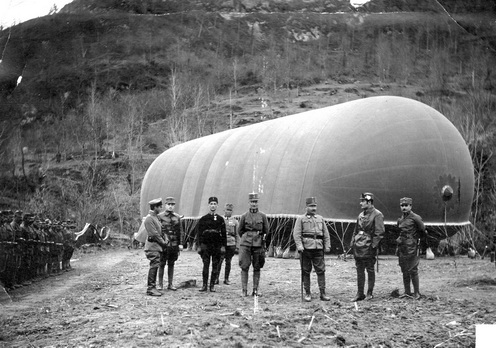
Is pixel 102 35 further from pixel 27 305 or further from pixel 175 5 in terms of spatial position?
pixel 27 305

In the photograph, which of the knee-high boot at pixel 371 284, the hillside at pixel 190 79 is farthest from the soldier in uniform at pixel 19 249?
the knee-high boot at pixel 371 284

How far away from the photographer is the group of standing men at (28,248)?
34.2ft

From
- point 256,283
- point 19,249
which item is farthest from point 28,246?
point 256,283

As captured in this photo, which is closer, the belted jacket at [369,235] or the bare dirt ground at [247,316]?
the bare dirt ground at [247,316]

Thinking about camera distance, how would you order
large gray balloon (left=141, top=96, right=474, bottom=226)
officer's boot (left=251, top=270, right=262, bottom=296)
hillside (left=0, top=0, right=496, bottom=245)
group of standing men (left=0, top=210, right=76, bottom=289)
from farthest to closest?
hillside (left=0, top=0, right=496, bottom=245) < large gray balloon (left=141, top=96, right=474, bottom=226) < group of standing men (left=0, top=210, right=76, bottom=289) < officer's boot (left=251, top=270, right=262, bottom=296)

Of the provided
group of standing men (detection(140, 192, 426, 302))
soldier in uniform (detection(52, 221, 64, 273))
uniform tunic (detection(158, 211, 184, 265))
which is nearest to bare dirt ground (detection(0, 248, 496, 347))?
group of standing men (detection(140, 192, 426, 302))

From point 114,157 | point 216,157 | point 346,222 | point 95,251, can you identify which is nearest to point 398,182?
point 346,222

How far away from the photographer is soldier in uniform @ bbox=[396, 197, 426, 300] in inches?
343

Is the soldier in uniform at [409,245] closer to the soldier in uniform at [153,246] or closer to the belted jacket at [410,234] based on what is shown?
the belted jacket at [410,234]

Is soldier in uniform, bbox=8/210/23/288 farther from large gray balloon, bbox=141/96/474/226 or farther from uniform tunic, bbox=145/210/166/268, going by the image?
large gray balloon, bbox=141/96/474/226

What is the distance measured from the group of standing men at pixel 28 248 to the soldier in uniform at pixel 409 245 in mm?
7368

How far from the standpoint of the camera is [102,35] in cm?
8000

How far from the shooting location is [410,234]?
894cm

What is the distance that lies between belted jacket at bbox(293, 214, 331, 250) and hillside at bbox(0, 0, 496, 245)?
3962mm
